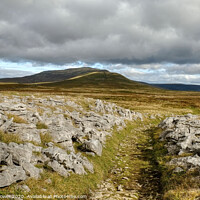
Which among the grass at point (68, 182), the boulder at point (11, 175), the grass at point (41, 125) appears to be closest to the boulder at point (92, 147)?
the grass at point (68, 182)

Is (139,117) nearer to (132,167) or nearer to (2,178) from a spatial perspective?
(132,167)

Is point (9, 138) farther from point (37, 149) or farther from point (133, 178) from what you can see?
point (133, 178)

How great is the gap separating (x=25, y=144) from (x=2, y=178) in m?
3.59

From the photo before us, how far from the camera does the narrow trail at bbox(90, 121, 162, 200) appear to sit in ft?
35.5

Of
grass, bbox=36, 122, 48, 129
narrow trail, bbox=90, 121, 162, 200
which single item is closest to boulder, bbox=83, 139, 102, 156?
narrow trail, bbox=90, 121, 162, 200

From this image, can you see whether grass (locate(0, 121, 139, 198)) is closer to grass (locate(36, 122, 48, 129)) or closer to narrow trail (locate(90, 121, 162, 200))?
narrow trail (locate(90, 121, 162, 200))

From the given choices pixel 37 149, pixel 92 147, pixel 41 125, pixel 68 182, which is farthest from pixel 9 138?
pixel 92 147

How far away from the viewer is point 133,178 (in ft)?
43.9

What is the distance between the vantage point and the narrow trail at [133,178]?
10828 mm

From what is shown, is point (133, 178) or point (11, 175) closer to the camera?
point (11, 175)

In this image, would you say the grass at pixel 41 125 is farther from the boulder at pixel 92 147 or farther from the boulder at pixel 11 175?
the boulder at pixel 11 175

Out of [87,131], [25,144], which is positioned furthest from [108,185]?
[87,131]

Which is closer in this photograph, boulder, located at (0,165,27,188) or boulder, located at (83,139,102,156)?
boulder, located at (0,165,27,188)

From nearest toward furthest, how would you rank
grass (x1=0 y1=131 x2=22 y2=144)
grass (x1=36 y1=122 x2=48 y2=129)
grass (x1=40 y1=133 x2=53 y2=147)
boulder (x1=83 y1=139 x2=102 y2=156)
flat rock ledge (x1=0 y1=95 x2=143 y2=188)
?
1. flat rock ledge (x1=0 y1=95 x2=143 y2=188)
2. grass (x1=0 y1=131 x2=22 y2=144)
3. grass (x1=40 y1=133 x2=53 y2=147)
4. boulder (x1=83 y1=139 x2=102 y2=156)
5. grass (x1=36 y1=122 x2=48 y2=129)
